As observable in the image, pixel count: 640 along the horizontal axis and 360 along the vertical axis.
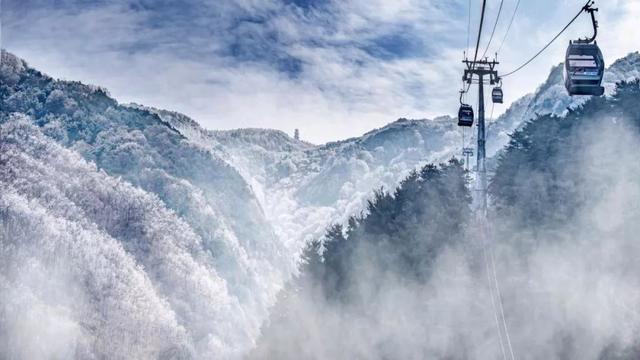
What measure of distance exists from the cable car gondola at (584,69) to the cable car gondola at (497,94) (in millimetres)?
16300

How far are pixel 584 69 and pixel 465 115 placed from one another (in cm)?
1575

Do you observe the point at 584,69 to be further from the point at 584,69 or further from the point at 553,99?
the point at 553,99

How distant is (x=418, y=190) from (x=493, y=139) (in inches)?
5050

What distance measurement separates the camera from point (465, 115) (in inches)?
1288

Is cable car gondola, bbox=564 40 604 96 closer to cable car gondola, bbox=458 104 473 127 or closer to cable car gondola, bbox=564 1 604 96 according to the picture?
cable car gondola, bbox=564 1 604 96

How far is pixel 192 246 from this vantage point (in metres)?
196

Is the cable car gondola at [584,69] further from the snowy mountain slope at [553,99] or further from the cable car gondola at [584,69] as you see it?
the snowy mountain slope at [553,99]

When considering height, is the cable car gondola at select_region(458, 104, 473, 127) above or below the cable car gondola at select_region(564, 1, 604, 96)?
above

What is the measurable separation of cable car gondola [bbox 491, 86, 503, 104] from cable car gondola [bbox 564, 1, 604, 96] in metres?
16.3

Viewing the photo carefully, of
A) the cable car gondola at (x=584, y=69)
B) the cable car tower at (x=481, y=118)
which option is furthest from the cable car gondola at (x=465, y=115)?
the cable car gondola at (x=584, y=69)

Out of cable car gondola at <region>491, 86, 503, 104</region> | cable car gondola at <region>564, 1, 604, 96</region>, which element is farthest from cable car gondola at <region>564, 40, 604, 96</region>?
cable car gondola at <region>491, 86, 503, 104</region>

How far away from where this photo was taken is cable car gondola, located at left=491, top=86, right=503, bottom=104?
33438 millimetres

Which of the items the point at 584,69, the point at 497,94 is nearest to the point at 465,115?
the point at 497,94

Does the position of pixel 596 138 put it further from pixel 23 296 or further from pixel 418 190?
pixel 23 296
